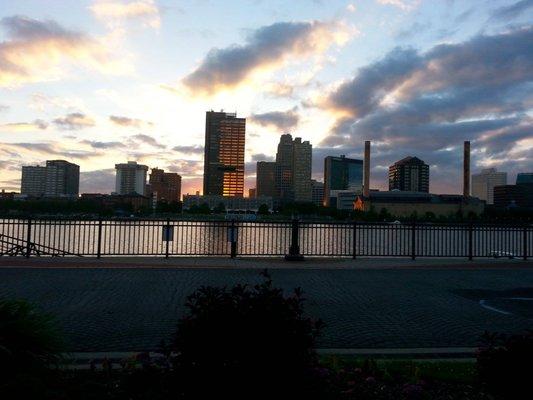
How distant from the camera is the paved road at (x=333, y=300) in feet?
23.8

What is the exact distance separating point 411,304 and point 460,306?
97 centimetres

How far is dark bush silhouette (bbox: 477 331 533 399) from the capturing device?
397 cm

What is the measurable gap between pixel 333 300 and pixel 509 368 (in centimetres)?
630

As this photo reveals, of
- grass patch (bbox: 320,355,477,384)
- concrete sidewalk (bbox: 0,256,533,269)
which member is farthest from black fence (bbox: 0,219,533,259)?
grass patch (bbox: 320,355,477,384)

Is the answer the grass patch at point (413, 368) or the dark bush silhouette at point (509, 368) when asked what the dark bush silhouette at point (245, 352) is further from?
the grass patch at point (413, 368)

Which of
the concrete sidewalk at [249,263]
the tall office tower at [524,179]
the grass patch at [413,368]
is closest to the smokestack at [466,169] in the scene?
the tall office tower at [524,179]

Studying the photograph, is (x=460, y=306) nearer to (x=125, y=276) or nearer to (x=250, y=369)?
(x=250, y=369)

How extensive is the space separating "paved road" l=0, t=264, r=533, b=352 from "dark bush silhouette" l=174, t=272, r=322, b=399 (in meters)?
3.30

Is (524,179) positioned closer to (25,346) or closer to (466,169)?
(466,169)

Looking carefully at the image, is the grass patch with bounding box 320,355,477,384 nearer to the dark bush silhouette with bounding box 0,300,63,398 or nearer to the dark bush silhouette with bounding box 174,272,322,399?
the dark bush silhouette with bounding box 174,272,322,399

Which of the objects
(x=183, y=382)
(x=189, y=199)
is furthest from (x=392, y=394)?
(x=189, y=199)

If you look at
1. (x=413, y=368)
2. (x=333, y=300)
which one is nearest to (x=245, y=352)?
(x=413, y=368)

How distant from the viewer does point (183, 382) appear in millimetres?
3307

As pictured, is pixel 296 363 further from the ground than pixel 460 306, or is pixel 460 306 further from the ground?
pixel 296 363
